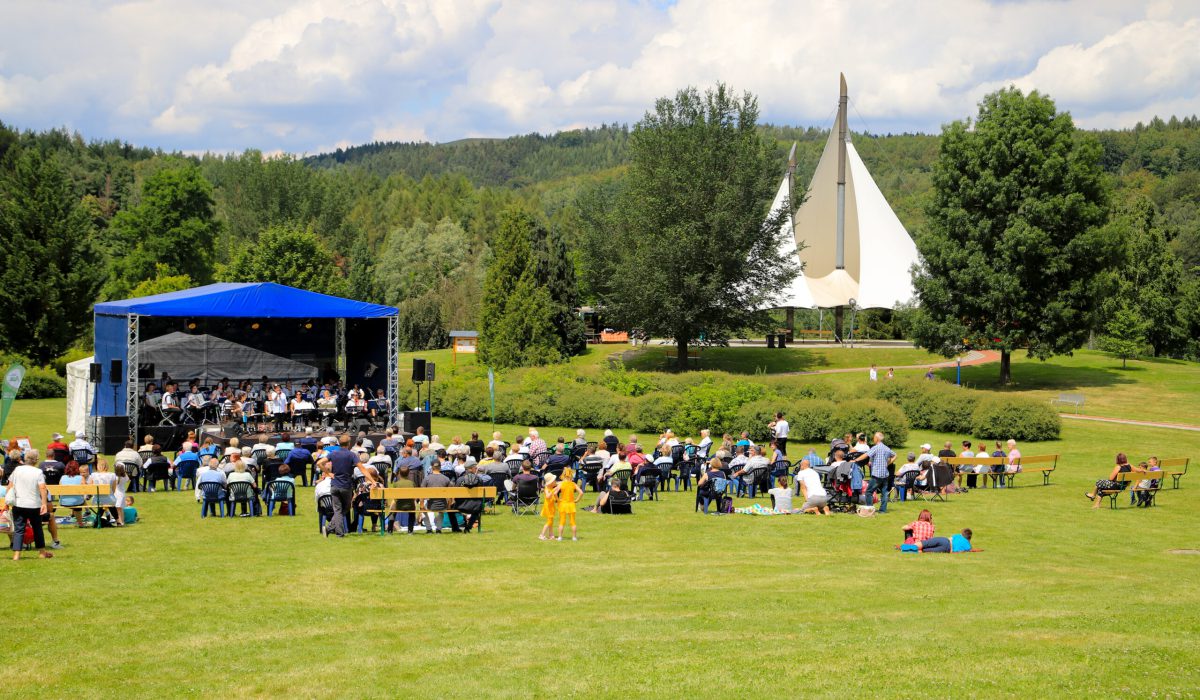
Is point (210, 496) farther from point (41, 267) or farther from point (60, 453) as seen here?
point (41, 267)

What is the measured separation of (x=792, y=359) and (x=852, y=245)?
11.6 meters

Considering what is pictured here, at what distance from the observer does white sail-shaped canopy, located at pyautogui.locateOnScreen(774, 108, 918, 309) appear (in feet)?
169

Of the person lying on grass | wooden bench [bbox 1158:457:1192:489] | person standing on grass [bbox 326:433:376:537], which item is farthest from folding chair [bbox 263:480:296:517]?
wooden bench [bbox 1158:457:1192:489]

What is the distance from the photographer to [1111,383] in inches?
1496

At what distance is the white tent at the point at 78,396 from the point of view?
24422 millimetres

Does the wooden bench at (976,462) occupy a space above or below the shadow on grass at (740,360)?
below

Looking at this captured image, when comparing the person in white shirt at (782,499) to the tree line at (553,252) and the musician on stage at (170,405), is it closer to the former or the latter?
the musician on stage at (170,405)

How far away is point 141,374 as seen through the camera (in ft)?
83.6

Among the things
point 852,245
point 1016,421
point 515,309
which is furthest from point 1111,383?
point 515,309

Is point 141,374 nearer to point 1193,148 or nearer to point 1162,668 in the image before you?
point 1162,668

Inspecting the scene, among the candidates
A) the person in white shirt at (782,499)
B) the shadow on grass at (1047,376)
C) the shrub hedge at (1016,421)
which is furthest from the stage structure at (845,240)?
the person in white shirt at (782,499)

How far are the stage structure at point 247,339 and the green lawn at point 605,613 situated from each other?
9914 millimetres

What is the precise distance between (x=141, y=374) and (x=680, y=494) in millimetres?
14571

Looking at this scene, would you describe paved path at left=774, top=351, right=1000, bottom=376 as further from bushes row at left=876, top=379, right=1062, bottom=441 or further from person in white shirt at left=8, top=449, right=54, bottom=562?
person in white shirt at left=8, top=449, right=54, bottom=562
